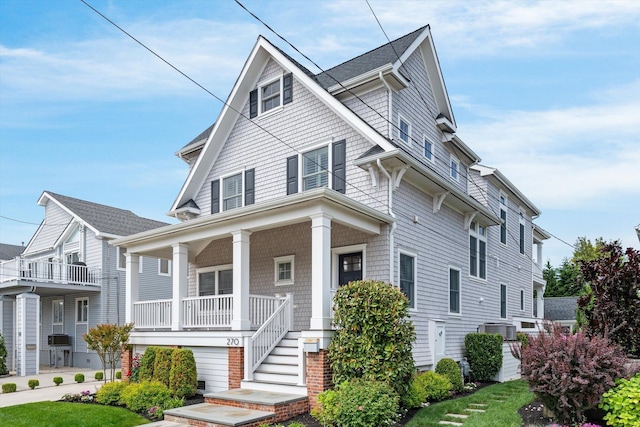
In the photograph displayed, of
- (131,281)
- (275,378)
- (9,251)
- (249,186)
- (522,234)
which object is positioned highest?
(249,186)

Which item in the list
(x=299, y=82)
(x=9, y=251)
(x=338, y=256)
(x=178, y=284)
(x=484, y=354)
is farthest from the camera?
(x=9, y=251)

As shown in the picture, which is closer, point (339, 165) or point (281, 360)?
point (281, 360)

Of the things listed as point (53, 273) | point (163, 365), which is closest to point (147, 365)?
point (163, 365)

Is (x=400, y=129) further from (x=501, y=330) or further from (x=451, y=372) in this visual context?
(x=501, y=330)

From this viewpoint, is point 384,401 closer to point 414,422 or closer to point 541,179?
point 414,422

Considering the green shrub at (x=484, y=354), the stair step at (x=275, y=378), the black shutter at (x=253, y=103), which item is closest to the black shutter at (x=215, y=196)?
the black shutter at (x=253, y=103)

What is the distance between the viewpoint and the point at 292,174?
1525 cm

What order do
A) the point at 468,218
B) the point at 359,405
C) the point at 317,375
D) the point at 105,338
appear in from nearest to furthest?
the point at 359,405 < the point at 317,375 < the point at 105,338 < the point at 468,218

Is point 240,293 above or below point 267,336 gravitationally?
above

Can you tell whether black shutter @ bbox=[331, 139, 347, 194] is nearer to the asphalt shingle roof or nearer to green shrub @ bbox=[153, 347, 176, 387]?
green shrub @ bbox=[153, 347, 176, 387]

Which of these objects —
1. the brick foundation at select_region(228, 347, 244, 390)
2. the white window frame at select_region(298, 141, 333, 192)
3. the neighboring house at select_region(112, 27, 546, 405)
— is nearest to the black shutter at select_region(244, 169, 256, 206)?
the neighboring house at select_region(112, 27, 546, 405)

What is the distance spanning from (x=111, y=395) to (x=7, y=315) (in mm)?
18842

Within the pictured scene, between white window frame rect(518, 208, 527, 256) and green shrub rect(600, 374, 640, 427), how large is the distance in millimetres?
16385

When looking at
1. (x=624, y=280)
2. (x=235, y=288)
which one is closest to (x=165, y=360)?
(x=235, y=288)
